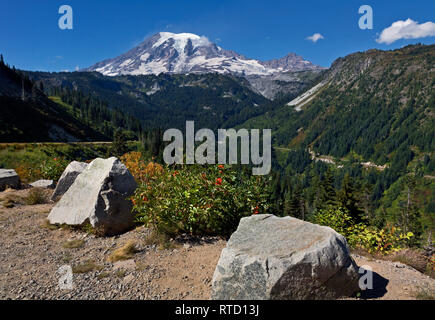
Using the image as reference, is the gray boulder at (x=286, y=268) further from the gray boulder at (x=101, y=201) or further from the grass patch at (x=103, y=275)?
the gray boulder at (x=101, y=201)

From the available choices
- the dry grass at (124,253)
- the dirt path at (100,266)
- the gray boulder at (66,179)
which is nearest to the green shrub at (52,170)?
the gray boulder at (66,179)

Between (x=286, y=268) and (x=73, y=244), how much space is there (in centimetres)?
712

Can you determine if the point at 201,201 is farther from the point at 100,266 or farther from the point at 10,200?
the point at 10,200

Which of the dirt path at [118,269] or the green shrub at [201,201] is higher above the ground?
the green shrub at [201,201]

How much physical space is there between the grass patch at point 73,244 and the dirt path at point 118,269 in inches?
1.1

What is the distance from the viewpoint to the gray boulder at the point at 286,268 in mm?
4586

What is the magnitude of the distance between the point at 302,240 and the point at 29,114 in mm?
116228

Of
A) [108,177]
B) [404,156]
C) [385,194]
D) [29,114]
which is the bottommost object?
[385,194]

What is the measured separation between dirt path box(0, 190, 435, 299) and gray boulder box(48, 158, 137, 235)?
491mm

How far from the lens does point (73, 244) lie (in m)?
8.30

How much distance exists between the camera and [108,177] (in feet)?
30.4

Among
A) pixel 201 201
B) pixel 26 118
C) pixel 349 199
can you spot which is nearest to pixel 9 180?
pixel 201 201
